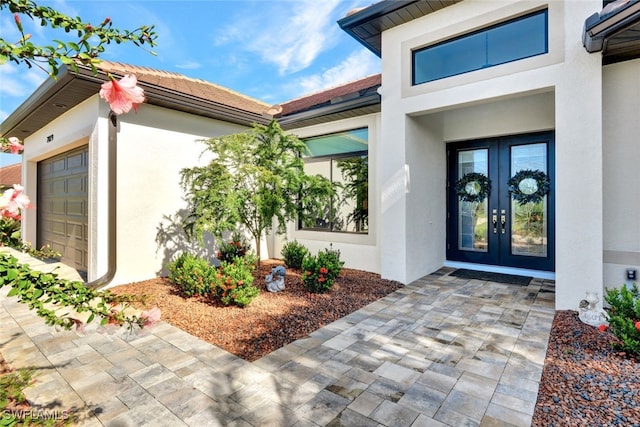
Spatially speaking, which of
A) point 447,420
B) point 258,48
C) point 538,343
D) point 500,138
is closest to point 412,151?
point 500,138

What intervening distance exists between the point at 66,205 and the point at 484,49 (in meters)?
9.51

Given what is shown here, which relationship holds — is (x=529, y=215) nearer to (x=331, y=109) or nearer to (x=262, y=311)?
(x=331, y=109)

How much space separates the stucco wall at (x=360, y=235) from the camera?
Result: 683 cm

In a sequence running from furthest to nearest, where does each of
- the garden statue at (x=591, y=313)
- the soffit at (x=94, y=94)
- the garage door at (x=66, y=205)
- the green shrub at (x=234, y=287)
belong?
the garage door at (x=66, y=205)
the soffit at (x=94, y=94)
the green shrub at (x=234, y=287)
the garden statue at (x=591, y=313)

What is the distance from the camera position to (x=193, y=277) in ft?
16.9

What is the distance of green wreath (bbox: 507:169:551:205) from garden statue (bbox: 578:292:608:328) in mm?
2717

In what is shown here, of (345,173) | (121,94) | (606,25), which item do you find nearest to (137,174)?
(345,173)

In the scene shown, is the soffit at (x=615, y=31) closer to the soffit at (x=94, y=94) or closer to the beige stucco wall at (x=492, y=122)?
the beige stucco wall at (x=492, y=122)

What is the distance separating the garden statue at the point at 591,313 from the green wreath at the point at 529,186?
272 centimetres

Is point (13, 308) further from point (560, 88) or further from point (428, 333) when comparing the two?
point (560, 88)

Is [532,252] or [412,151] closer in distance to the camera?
[412,151]

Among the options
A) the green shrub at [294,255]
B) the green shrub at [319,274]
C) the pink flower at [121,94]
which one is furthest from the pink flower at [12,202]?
the green shrub at [294,255]

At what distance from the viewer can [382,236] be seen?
6.29 metres

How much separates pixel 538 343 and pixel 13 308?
23.4ft
